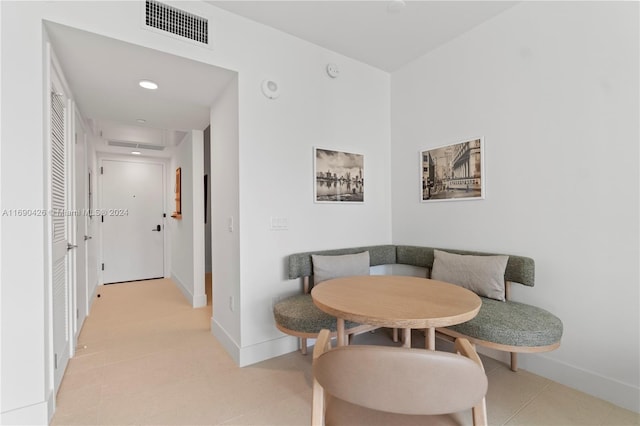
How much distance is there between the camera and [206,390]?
2.04 meters

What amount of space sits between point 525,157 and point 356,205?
4.92 ft

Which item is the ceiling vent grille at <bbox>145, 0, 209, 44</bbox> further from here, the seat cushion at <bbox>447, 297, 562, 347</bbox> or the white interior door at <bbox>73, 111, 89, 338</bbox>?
the seat cushion at <bbox>447, 297, 562, 347</bbox>

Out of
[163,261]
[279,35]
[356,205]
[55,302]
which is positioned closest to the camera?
[55,302]

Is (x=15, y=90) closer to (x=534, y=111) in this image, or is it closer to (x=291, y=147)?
(x=291, y=147)

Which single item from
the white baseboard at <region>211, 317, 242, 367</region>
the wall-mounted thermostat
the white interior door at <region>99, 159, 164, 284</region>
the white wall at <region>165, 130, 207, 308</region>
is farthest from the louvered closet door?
the white interior door at <region>99, 159, 164, 284</region>

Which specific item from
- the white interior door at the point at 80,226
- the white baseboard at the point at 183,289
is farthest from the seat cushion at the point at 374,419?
the white baseboard at the point at 183,289

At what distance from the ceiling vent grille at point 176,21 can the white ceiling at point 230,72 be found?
6.6 inches

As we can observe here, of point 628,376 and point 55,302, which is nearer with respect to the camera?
point 628,376

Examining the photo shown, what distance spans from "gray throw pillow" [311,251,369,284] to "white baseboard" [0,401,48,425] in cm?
183

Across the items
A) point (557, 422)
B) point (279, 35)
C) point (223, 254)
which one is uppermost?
point (279, 35)

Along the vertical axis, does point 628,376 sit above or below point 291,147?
below

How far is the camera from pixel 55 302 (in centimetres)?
199

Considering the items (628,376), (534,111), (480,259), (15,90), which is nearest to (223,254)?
(15,90)

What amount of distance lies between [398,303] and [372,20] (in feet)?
7.47
